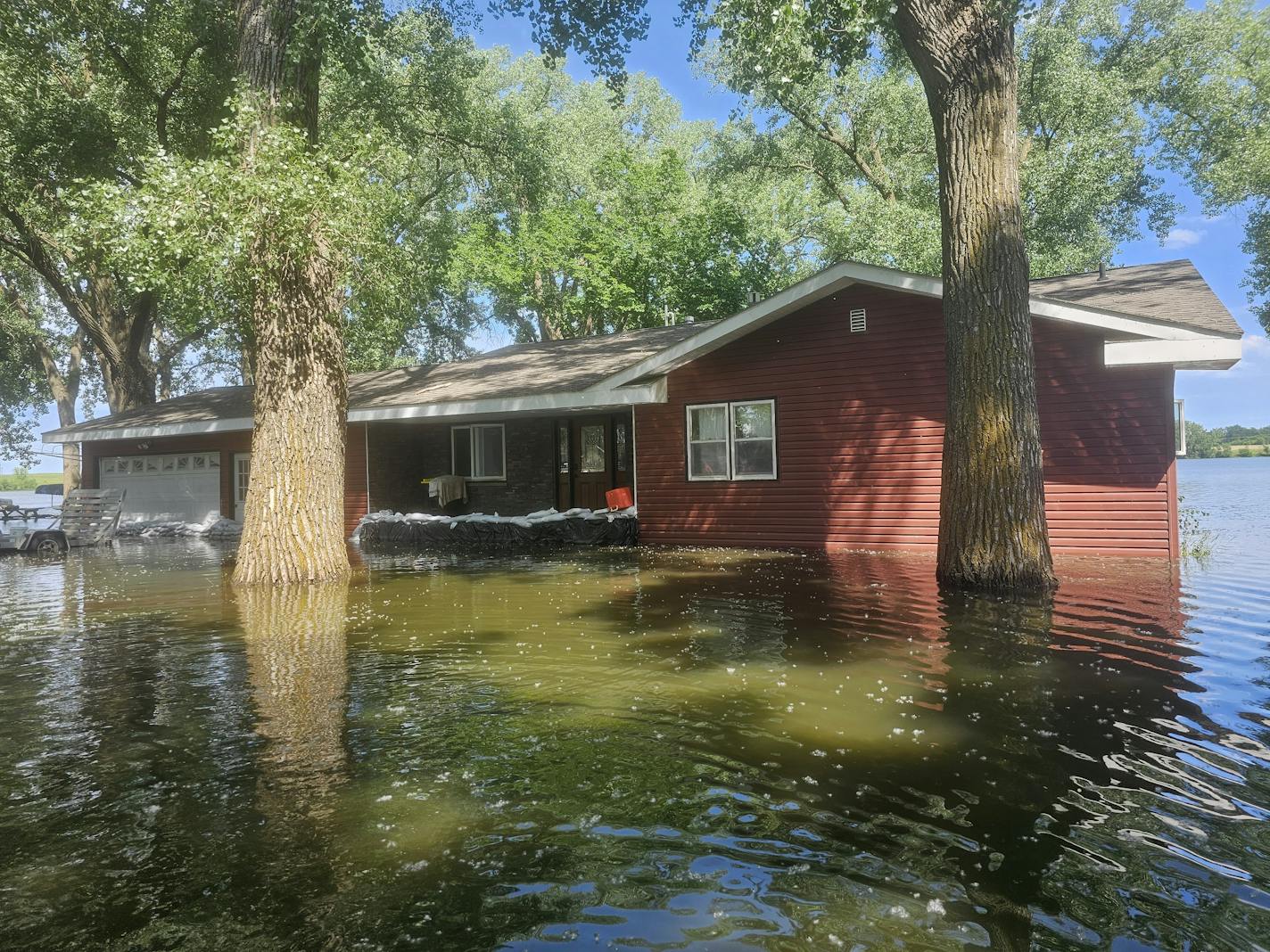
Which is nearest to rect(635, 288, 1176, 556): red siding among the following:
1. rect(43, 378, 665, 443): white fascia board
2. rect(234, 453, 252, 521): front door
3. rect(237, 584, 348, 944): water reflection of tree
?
rect(43, 378, 665, 443): white fascia board

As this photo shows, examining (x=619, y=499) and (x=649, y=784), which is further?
(x=619, y=499)

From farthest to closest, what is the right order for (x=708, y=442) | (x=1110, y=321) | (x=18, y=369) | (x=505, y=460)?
(x=18, y=369), (x=505, y=460), (x=708, y=442), (x=1110, y=321)

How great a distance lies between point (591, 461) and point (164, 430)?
1039cm

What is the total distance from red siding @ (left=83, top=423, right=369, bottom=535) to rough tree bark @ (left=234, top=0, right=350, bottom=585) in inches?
297

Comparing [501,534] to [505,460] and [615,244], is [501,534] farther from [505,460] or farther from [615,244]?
[615,244]

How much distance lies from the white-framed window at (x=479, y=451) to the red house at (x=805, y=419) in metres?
0.05

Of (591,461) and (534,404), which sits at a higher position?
(534,404)

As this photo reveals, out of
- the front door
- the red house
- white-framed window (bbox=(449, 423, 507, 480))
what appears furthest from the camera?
the front door

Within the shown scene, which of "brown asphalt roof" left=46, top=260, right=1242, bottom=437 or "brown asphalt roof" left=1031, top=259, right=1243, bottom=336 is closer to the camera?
"brown asphalt roof" left=1031, top=259, right=1243, bottom=336

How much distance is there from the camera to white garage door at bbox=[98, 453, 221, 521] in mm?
21875

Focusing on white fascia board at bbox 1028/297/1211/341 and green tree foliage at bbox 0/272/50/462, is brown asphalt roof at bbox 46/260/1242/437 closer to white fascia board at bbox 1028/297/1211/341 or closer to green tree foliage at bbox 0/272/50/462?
white fascia board at bbox 1028/297/1211/341

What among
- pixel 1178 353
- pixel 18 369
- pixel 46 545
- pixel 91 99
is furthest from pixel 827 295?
pixel 18 369

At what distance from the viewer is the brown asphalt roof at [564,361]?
1064 cm

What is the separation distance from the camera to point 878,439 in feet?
40.7
